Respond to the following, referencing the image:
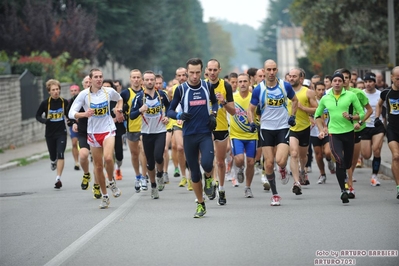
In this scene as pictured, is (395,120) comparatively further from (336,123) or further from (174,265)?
(174,265)

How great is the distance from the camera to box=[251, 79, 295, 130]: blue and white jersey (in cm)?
1412

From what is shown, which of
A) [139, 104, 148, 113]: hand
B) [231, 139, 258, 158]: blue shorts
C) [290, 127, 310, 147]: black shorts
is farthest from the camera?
[290, 127, 310, 147]: black shorts

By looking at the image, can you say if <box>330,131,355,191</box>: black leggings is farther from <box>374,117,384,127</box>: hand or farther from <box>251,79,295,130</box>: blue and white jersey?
<box>374,117,384,127</box>: hand

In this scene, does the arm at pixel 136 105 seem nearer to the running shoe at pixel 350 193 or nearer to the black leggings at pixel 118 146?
the black leggings at pixel 118 146

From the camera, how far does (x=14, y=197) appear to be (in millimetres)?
16688

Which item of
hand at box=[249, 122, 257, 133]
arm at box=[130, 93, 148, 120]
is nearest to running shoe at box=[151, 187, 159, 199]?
arm at box=[130, 93, 148, 120]

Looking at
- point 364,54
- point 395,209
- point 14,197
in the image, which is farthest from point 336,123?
point 364,54

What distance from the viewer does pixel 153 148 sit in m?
15.4

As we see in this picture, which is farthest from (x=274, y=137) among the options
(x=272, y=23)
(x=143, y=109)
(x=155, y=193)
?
(x=272, y=23)

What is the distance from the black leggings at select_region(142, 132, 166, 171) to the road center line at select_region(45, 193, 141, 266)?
0.67 metres

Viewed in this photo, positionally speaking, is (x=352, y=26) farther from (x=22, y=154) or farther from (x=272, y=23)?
(x=272, y=23)

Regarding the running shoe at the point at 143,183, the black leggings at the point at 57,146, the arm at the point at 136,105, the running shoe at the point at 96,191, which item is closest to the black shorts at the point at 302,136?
the running shoe at the point at 143,183

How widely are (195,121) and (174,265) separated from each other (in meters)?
3.75

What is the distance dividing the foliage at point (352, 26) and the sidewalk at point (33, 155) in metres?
9.19
